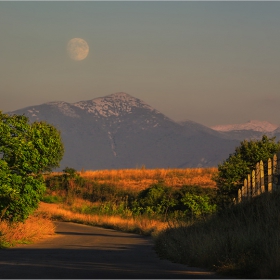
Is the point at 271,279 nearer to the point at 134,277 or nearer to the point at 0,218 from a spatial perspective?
the point at 134,277

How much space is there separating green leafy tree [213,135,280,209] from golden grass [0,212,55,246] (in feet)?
40.3

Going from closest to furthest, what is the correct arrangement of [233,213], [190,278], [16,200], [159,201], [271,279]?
[271,279] < [190,278] < [233,213] < [16,200] < [159,201]

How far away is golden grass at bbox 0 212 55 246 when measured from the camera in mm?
25562

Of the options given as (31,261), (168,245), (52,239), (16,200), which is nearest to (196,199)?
(52,239)

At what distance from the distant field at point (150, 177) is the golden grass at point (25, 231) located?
5717 centimetres

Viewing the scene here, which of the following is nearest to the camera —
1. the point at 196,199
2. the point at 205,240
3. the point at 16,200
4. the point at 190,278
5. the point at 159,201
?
the point at 190,278

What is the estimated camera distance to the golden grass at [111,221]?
120ft

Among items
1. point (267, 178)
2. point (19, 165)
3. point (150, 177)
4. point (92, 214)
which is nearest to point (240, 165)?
point (92, 214)

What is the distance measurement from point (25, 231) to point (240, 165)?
17.1 m

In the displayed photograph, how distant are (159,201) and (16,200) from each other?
74.3ft

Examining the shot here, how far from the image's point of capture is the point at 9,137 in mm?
27234

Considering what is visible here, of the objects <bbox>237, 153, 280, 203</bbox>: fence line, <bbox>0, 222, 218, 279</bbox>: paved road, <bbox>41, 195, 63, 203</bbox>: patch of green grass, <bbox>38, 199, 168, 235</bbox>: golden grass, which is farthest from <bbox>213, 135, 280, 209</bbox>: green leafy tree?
<bbox>41, 195, 63, 203</bbox>: patch of green grass

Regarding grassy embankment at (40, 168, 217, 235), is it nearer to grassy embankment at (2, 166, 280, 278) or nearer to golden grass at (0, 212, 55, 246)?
grassy embankment at (2, 166, 280, 278)

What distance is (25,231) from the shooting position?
28.1m
